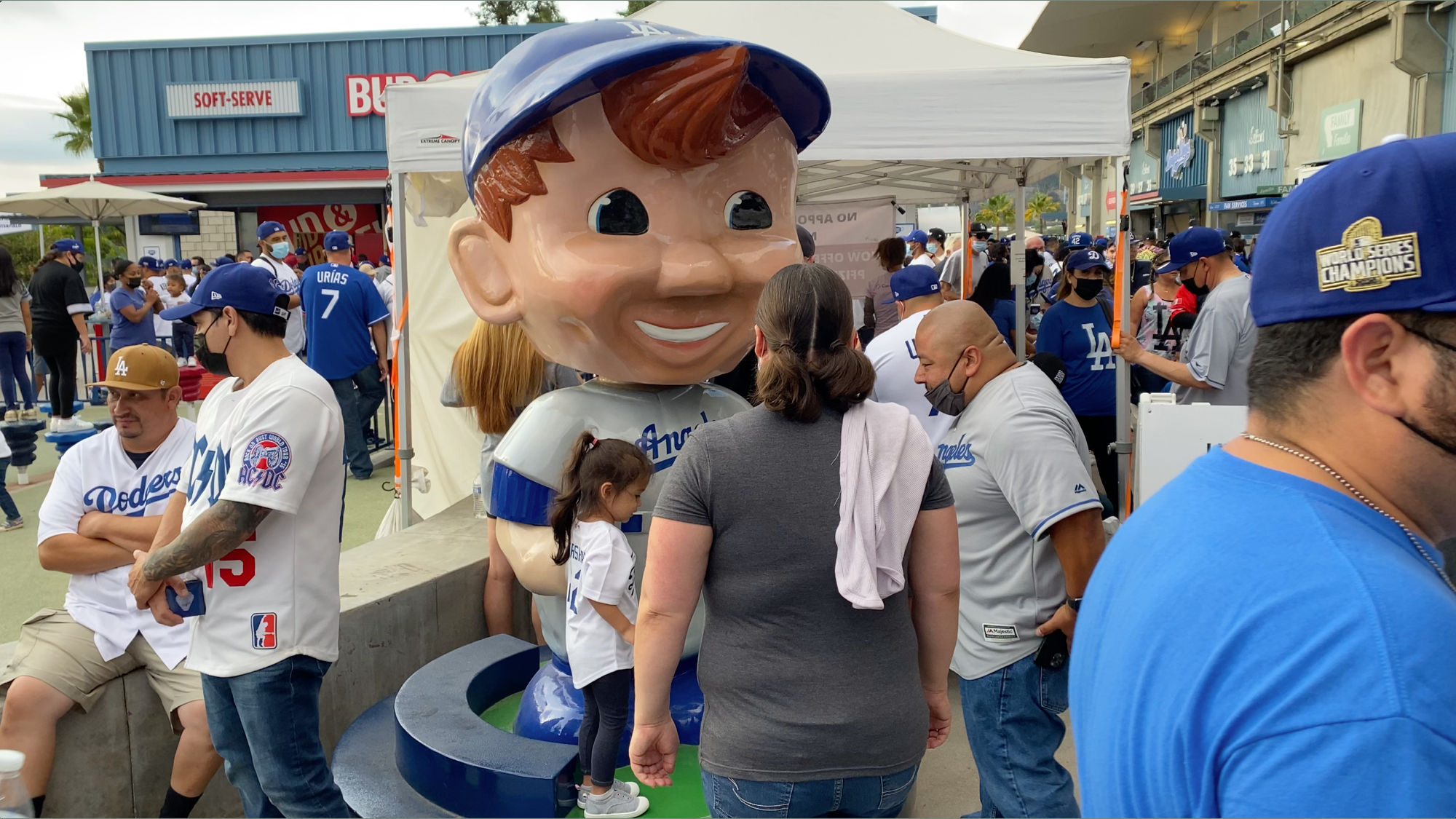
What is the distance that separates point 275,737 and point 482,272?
1393mm

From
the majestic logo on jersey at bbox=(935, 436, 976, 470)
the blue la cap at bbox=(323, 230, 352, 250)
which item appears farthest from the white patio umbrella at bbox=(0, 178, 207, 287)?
the majestic logo on jersey at bbox=(935, 436, 976, 470)

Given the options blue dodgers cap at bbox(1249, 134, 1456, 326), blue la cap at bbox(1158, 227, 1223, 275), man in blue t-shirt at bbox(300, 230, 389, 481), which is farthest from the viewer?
man in blue t-shirt at bbox(300, 230, 389, 481)

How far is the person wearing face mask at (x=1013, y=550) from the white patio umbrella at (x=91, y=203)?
43.3ft

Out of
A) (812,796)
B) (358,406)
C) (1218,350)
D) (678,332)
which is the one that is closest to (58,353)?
(358,406)

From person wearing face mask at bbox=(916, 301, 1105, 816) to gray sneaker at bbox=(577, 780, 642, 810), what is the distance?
0.95 meters

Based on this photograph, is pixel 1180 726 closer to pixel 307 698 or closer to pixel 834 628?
pixel 834 628

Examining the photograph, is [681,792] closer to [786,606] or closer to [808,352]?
[786,606]

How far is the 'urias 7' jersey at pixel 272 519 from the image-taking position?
2.55 metres

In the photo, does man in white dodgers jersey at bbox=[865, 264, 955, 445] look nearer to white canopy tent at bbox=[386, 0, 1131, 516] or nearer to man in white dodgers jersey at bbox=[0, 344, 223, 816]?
white canopy tent at bbox=[386, 0, 1131, 516]

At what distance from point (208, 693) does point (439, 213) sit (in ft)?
12.0

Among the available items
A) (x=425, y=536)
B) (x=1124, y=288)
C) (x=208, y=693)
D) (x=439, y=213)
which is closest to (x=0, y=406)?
(x=439, y=213)

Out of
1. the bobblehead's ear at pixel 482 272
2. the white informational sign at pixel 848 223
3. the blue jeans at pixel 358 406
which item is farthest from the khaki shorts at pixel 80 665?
the white informational sign at pixel 848 223

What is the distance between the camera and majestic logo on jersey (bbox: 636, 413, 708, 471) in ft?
10.0

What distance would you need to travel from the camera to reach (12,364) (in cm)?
977
